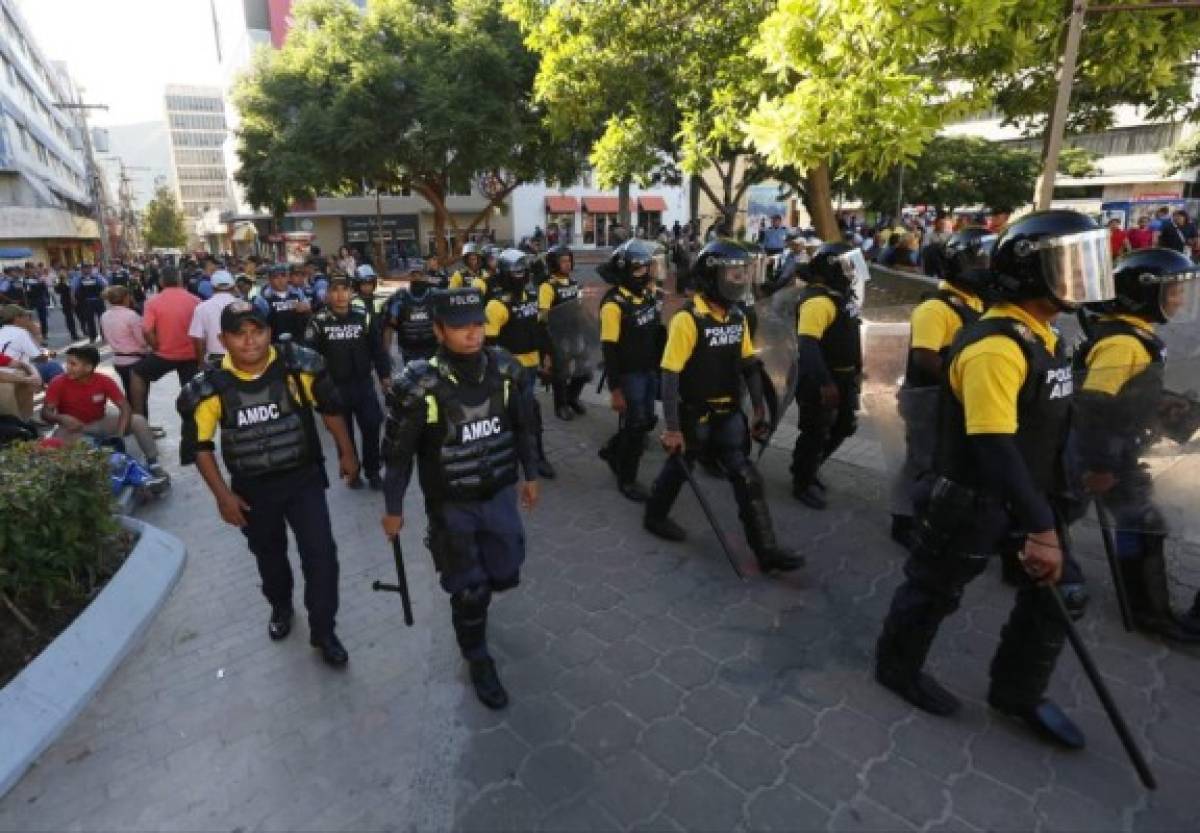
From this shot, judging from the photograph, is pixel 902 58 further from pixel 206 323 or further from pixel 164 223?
pixel 164 223

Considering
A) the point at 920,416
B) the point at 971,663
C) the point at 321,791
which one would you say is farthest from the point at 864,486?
the point at 321,791

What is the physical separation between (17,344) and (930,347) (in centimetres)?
836

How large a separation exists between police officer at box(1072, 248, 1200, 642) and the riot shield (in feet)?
14.7

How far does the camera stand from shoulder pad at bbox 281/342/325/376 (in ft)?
11.7

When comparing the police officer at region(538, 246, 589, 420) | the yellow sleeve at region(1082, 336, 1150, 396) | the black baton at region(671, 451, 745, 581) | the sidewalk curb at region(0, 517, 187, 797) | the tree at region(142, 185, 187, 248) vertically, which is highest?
the tree at region(142, 185, 187, 248)

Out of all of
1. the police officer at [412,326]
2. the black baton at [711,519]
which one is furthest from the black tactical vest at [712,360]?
the police officer at [412,326]

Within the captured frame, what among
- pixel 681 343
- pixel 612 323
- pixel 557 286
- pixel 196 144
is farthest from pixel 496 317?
pixel 196 144

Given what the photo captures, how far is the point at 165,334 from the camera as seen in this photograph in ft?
24.1

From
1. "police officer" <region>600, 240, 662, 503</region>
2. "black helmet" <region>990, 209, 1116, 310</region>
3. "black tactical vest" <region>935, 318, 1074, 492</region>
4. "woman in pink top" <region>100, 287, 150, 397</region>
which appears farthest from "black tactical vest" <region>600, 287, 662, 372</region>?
"woman in pink top" <region>100, 287, 150, 397</region>

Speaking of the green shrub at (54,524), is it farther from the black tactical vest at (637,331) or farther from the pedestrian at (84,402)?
the black tactical vest at (637,331)

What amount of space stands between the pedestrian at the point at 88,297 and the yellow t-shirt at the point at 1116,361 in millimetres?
18085

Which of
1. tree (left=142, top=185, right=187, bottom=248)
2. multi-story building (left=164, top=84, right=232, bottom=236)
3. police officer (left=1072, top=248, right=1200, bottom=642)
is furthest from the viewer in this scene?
multi-story building (left=164, top=84, right=232, bottom=236)

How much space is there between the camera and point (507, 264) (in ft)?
21.9

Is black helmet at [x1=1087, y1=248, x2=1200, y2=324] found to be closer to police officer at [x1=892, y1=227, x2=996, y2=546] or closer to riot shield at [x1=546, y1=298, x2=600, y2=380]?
police officer at [x1=892, y1=227, x2=996, y2=546]
